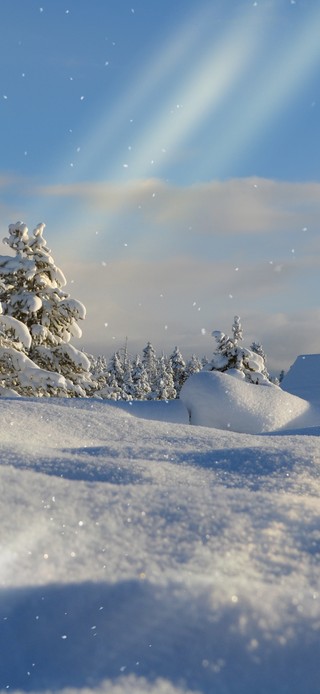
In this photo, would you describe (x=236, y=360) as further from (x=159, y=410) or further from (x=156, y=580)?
(x=156, y=580)

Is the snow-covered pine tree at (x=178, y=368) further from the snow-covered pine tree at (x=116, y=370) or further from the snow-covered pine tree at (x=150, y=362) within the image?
the snow-covered pine tree at (x=150, y=362)

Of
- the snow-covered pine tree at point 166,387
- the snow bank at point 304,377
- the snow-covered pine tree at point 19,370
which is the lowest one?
the snow-covered pine tree at point 19,370

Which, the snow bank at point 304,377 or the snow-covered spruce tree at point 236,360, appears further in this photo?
the snow-covered spruce tree at point 236,360

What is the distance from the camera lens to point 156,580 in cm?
163

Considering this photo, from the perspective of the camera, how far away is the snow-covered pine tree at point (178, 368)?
5075cm

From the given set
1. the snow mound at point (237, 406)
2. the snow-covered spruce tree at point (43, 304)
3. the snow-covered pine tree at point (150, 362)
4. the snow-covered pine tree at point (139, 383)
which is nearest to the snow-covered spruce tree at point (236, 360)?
the snow-covered spruce tree at point (43, 304)

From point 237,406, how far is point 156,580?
7.52m

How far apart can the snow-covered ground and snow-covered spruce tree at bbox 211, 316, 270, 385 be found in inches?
740

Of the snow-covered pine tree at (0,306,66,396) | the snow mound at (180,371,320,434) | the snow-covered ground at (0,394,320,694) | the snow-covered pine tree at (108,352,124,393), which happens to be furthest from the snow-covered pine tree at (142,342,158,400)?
the snow-covered ground at (0,394,320,694)

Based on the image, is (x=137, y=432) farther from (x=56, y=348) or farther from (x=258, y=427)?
(x=56, y=348)

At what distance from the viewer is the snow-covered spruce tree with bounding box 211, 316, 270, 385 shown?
21.8m

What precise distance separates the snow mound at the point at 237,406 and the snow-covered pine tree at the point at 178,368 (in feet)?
134

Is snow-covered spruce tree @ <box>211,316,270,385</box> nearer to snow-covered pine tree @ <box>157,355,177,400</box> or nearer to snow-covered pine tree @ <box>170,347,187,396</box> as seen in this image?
snow-covered pine tree @ <box>157,355,177,400</box>

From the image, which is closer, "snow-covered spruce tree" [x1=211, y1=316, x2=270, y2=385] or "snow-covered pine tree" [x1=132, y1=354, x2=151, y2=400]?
"snow-covered spruce tree" [x1=211, y1=316, x2=270, y2=385]
